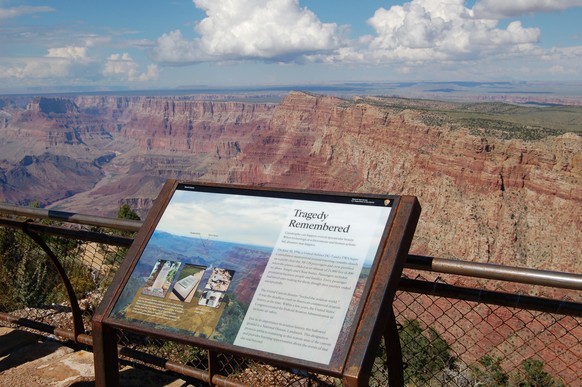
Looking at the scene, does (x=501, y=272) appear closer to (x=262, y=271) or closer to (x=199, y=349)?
(x=262, y=271)

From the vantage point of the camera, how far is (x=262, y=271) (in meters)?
2.67

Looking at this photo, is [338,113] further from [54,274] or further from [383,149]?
[54,274]

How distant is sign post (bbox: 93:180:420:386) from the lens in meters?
2.37

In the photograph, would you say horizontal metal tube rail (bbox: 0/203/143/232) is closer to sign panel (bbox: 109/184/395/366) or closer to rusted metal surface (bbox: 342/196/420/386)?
sign panel (bbox: 109/184/395/366)

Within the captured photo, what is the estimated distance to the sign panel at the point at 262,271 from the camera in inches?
95.3

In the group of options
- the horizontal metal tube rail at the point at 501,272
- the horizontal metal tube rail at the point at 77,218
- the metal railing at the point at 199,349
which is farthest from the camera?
the horizontal metal tube rail at the point at 77,218

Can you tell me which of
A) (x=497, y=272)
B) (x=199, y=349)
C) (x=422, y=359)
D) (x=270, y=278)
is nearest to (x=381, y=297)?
(x=270, y=278)

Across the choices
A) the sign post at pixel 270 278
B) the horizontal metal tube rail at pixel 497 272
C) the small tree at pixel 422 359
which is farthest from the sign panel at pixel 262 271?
the small tree at pixel 422 359

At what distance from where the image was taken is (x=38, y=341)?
Answer: 479 centimetres

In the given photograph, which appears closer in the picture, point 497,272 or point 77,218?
point 497,272

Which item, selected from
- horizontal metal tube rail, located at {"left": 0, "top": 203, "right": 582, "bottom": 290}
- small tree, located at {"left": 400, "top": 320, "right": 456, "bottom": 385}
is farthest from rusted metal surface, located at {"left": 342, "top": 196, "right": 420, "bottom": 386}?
small tree, located at {"left": 400, "top": 320, "right": 456, "bottom": 385}

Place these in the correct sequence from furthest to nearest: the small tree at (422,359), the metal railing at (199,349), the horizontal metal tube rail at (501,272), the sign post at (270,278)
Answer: the small tree at (422,359) < the metal railing at (199,349) < the horizontal metal tube rail at (501,272) < the sign post at (270,278)

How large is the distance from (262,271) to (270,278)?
7 centimetres

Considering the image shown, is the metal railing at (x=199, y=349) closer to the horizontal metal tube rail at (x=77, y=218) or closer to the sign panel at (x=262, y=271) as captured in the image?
the horizontal metal tube rail at (x=77, y=218)
